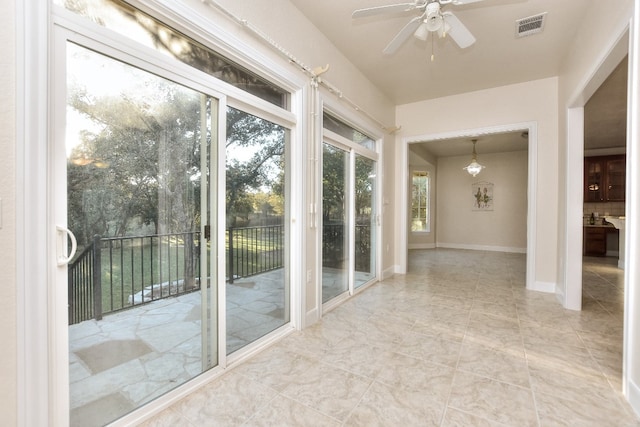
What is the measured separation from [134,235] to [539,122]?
4937mm

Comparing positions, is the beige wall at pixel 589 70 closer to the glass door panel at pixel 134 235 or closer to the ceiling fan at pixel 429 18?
the ceiling fan at pixel 429 18

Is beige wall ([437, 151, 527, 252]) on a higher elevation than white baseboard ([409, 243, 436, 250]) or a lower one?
higher

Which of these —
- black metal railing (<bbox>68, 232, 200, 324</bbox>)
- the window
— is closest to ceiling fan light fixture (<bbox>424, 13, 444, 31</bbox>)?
black metal railing (<bbox>68, 232, 200, 324</bbox>)

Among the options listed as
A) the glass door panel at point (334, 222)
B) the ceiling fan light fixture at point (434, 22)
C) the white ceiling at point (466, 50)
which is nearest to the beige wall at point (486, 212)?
the white ceiling at point (466, 50)

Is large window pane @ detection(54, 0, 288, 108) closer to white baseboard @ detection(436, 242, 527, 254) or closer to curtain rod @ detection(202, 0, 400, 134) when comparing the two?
curtain rod @ detection(202, 0, 400, 134)

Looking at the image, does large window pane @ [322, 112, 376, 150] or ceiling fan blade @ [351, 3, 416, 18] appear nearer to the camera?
ceiling fan blade @ [351, 3, 416, 18]

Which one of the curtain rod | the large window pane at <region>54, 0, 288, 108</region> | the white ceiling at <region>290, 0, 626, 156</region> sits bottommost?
the large window pane at <region>54, 0, 288, 108</region>

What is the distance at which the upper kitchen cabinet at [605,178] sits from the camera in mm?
6630

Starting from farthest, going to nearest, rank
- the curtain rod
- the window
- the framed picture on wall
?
the window
the framed picture on wall
the curtain rod

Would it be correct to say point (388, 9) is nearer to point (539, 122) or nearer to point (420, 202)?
point (539, 122)

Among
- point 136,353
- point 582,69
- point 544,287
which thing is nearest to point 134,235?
point 136,353

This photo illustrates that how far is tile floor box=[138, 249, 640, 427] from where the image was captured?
61.4 inches

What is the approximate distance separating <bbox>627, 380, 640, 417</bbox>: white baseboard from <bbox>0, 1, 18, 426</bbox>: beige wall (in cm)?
303

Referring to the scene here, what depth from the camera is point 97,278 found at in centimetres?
145
